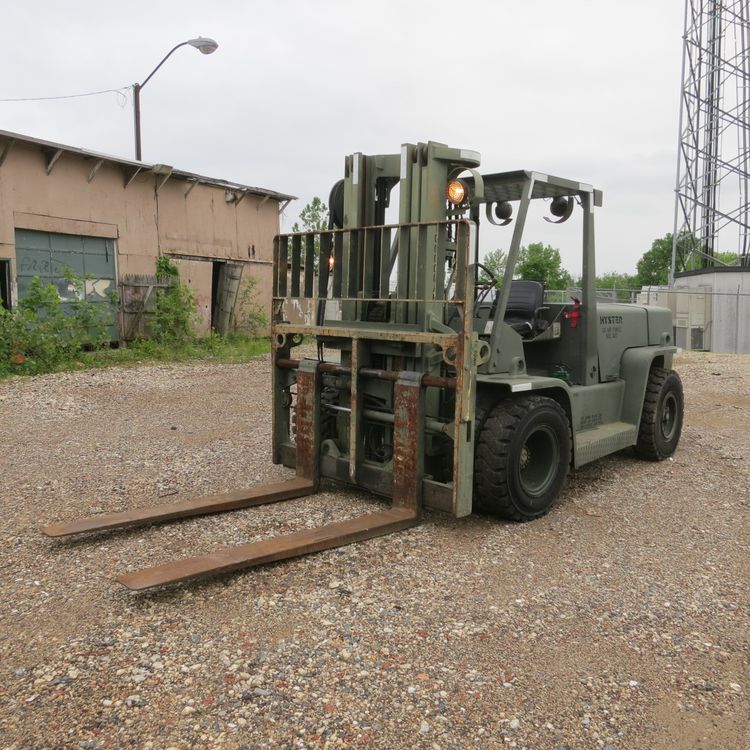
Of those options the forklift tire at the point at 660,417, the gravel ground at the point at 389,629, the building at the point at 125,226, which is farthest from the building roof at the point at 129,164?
the forklift tire at the point at 660,417

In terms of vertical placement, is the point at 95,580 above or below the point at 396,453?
below

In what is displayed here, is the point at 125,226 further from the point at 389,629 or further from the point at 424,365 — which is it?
the point at 389,629

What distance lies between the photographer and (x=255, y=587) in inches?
154

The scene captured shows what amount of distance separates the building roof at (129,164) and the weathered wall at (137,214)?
140 mm

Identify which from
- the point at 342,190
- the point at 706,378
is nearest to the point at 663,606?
the point at 342,190

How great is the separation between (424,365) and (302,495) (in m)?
1.40

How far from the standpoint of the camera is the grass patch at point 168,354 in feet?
44.2

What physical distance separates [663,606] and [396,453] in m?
1.86

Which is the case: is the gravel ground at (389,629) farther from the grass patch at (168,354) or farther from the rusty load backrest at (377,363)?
the grass patch at (168,354)

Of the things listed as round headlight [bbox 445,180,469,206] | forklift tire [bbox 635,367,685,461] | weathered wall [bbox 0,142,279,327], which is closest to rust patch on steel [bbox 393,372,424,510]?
round headlight [bbox 445,180,469,206]

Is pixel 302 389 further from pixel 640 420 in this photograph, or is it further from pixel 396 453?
pixel 640 420

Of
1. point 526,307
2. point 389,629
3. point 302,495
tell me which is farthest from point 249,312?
point 389,629

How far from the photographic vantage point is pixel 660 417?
7078 millimetres

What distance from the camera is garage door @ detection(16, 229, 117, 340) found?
14031 millimetres
